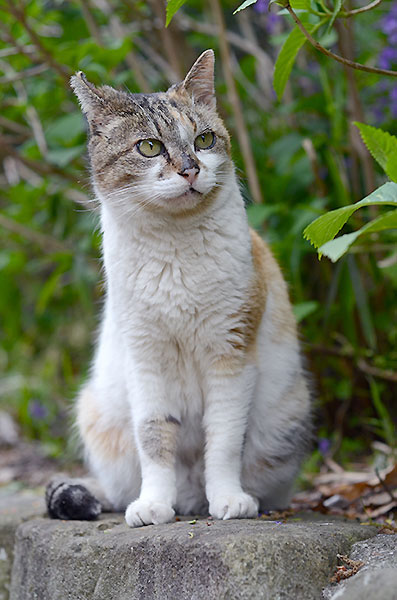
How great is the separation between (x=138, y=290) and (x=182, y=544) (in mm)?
843

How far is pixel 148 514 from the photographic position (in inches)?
84.1

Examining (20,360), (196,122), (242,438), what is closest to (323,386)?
(242,438)

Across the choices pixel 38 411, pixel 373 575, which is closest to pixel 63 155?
pixel 38 411

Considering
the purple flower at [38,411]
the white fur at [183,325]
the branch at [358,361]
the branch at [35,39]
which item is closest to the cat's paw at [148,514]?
the white fur at [183,325]

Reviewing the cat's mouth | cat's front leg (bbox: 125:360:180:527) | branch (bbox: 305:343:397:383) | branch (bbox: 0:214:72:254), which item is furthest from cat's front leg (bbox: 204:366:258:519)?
branch (bbox: 0:214:72:254)

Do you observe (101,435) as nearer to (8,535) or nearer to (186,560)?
(8,535)

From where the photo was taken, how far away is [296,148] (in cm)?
380

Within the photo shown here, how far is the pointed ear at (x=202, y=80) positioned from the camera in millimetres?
2432

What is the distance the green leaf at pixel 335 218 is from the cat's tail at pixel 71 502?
137cm

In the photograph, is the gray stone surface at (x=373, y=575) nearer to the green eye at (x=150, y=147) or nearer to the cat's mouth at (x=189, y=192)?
the cat's mouth at (x=189, y=192)

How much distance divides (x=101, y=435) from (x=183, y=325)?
0.68 meters

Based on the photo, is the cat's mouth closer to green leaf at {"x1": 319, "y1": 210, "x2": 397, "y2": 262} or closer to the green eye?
the green eye

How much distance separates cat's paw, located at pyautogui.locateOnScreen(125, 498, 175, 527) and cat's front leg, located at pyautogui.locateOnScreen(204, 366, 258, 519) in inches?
6.1

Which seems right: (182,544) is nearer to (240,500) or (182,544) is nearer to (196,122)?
(240,500)
